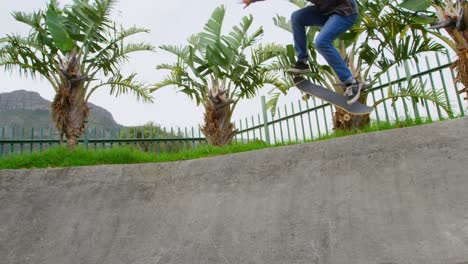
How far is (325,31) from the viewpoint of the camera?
4.10 m

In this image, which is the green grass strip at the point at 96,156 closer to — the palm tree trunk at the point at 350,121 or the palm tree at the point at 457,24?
the palm tree trunk at the point at 350,121

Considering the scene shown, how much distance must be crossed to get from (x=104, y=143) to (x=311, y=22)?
21.5 feet

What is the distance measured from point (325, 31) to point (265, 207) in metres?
2.05

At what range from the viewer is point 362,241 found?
10.7 feet

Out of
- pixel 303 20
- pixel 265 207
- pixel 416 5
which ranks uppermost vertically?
pixel 416 5

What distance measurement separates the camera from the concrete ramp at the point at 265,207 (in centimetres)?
330

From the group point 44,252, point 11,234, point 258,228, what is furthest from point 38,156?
point 258,228

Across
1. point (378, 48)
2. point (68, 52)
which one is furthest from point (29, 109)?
point (378, 48)

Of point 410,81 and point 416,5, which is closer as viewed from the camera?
point 416,5

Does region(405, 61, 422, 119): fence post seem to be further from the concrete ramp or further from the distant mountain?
the distant mountain

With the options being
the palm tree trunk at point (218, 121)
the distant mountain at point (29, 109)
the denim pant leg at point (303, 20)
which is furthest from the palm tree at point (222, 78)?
the distant mountain at point (29, 109)

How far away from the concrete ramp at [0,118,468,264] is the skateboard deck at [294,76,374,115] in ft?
1.35

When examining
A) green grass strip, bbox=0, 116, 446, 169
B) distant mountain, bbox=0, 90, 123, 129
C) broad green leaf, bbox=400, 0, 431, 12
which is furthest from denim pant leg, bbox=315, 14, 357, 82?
distant mountain, bbox=0, 90, 123, 129

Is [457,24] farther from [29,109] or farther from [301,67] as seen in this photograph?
[29,109]
